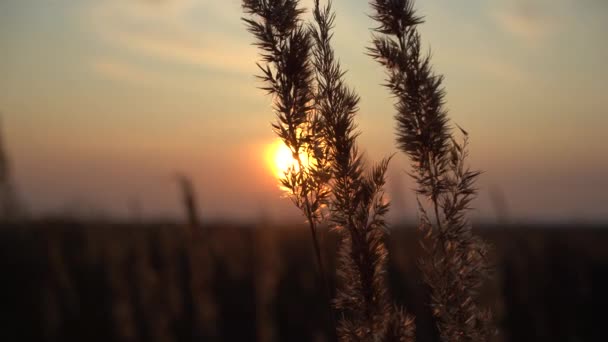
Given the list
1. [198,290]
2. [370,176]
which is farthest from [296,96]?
[198,290]

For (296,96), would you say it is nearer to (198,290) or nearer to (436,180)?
(436,180)

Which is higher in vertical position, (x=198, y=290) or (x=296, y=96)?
(x=296, y=96)

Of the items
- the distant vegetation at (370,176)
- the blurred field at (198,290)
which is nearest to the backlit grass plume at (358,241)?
the distant vegetation at (370,176)

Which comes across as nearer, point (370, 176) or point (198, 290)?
point (370, 176)

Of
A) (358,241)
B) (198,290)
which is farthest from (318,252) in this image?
(198,290)

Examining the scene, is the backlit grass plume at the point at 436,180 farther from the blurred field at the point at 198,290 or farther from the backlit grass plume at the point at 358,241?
the blurred field at the point at 198,290

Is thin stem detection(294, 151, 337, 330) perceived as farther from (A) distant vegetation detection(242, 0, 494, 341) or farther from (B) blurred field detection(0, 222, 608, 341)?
(B) blurred field detection(0, 222, 608, 341)
